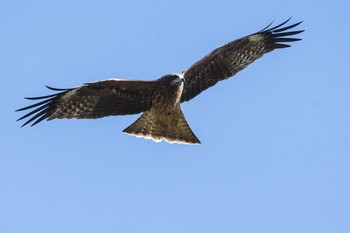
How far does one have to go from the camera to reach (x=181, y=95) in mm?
10211

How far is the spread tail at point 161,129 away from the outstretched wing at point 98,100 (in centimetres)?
22

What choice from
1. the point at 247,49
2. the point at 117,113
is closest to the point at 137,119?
the point at 117,113

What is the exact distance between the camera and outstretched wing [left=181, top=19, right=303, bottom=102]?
1014 cm

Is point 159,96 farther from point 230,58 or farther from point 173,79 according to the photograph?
point 230,58

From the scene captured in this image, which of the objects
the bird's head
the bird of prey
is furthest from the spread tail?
the bird's head

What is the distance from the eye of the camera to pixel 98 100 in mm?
9922

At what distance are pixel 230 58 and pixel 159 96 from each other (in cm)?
128

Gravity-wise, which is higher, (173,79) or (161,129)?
(173,79)

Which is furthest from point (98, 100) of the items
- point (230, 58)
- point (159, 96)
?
point (230, 58)

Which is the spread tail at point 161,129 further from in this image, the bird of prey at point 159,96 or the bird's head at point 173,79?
the bird's head at point 173,79

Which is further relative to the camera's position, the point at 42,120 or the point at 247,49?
the point at 247,49

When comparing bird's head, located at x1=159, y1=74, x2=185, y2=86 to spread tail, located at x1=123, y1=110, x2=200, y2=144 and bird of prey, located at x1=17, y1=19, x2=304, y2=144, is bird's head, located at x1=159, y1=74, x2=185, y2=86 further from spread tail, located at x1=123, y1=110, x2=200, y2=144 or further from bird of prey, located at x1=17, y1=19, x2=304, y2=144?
spread tail, located at x1=123, y1=110, x2=200, y2=144

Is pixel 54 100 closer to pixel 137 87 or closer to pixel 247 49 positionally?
pixel 137 87

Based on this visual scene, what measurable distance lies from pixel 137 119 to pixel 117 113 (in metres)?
0.33
